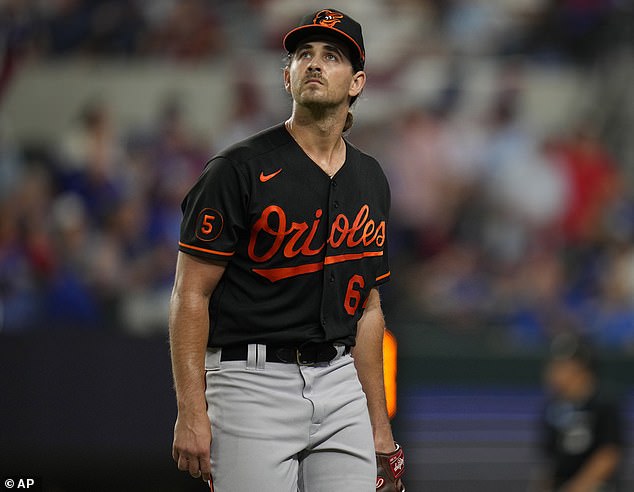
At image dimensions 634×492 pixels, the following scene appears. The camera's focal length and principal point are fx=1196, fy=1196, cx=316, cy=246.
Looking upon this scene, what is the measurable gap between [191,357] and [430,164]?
7905mm

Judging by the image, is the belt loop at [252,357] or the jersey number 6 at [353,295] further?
the jersey number 6 at [353,295]

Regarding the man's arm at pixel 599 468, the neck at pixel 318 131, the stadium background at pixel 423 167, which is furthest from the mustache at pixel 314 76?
the stadium background at pixel 423 167

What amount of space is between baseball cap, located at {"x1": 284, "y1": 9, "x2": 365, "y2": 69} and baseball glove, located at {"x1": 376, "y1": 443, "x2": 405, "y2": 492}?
1.18 meters

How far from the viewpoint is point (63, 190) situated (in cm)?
906

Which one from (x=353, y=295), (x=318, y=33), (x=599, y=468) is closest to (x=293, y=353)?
(x=353, y=295)

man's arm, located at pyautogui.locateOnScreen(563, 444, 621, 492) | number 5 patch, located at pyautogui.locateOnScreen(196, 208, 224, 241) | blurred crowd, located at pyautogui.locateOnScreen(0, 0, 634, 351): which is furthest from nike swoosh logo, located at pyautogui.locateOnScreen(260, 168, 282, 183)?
blurred crowd, located at pyautogui.locateOnScreen(0, 0, 634, 351)

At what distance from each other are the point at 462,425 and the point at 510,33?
4.30 meters

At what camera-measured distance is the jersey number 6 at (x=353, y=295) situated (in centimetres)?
345

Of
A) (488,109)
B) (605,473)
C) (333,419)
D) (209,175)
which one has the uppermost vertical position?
(488,109)

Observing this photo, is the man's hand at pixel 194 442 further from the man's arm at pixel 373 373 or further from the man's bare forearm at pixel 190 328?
the man's arm at pixel 373 373

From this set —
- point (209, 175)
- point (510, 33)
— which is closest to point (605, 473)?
point (209, 175)

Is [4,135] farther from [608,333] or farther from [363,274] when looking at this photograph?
[363,274]

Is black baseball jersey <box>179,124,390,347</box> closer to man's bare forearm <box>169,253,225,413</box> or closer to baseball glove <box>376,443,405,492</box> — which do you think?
man's bare forearm <box>169,253,225,413</box>

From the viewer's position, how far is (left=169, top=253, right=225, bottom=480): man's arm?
314cm
